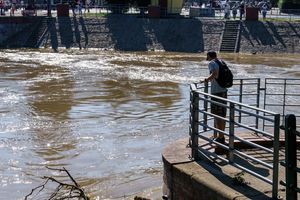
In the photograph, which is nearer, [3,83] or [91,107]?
[91,107]

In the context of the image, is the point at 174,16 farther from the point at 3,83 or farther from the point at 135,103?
the point at 135,103

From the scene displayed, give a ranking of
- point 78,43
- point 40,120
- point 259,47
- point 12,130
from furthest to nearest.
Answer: point 78,43 < point 259,47 < point 40,120 < point 12,130

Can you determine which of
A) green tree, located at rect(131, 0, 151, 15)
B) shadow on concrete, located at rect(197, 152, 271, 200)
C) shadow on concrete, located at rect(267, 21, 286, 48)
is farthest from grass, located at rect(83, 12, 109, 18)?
shadow on concrete, located at rect(197, 152, 271, 200)

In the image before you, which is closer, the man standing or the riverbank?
the man standing

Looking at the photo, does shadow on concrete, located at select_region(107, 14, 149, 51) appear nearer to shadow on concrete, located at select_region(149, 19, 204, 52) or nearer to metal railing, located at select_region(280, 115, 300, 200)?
shadow on concrete, located at select_region(149, 19, 204, 52)

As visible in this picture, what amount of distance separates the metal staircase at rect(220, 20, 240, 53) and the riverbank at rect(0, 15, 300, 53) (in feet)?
1.07

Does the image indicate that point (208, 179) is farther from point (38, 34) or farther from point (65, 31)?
point (38, 34)

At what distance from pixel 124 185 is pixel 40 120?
7.94 metres

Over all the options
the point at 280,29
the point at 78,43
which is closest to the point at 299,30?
the point at 280,29

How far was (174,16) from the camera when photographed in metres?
47.9

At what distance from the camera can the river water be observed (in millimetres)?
13344

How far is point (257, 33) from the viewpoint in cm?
4366

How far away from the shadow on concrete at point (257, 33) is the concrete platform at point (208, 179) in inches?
1377

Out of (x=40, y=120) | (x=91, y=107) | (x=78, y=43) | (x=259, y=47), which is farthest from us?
(x=78, y=43)
